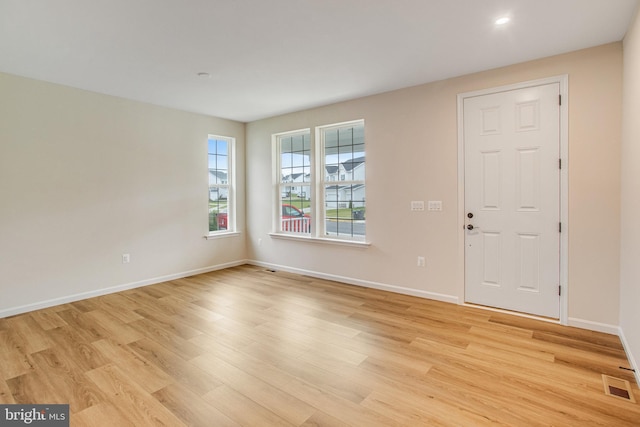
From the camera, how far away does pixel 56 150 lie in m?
3.65

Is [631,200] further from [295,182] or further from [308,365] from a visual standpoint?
[295,182]

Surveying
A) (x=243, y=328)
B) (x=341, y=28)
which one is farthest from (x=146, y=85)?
(x=243, y=328)

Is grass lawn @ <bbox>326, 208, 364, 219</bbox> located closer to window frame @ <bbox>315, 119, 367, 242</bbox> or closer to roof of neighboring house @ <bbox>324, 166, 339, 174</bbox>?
window frame @ <bbox>315, 119, 367, 242</bbox>

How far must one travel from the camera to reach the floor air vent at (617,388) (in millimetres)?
1962

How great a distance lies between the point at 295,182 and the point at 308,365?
10.9ft

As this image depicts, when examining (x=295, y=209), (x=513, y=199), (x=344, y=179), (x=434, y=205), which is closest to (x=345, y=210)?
(x=344, y=179)

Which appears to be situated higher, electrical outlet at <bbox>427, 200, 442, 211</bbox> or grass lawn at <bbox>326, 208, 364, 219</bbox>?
electrical outlet at <bbox>427, 200, 442, 211</bbox>

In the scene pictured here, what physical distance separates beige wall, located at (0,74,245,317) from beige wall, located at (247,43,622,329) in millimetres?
1196

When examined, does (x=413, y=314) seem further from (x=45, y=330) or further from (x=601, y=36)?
(x=45, y=330)

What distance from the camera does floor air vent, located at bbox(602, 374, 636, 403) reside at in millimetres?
1962

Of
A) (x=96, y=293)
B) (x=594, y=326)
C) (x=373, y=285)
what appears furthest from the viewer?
(x=373, y=285)

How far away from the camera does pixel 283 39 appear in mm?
2670

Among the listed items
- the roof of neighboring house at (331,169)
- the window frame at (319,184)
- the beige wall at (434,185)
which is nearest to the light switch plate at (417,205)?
the beige wall at (434,185)

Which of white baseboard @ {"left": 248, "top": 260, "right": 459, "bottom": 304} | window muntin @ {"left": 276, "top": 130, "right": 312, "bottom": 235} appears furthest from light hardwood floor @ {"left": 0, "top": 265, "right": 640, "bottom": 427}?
window muntin @ {"left": 276, "top": 130, "right": 312, "bottom": 235}
